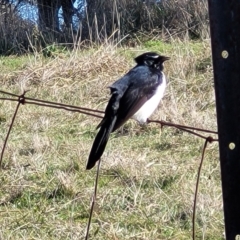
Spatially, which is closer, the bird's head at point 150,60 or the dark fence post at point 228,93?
the dark fence post at point 228,93

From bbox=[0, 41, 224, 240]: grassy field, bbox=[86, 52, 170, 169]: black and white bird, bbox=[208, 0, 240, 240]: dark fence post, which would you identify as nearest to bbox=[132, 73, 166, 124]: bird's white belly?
bbox=[86, 52, 170, 169]: black and white bird

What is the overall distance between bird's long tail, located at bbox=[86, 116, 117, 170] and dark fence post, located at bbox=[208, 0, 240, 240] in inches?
46.9

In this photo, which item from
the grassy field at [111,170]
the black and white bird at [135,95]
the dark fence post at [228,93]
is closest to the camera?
the dark fence post at [228,93]

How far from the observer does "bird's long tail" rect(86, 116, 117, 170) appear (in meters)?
3.05

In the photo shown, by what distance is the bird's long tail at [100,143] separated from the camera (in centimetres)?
305

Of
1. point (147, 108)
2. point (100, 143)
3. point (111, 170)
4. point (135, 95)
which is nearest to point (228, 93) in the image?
point (100, 143)

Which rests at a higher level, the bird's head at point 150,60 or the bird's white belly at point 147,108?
the bird's head at point 150,60

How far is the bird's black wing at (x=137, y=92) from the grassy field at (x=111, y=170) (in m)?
0.59

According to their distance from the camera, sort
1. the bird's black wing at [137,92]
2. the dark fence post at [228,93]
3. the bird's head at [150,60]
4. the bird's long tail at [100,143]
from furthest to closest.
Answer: the bird's head at [150,60], the bird's black wing at [137,92], the bird's long tail at [100,143], the dark fence post at [228,93]

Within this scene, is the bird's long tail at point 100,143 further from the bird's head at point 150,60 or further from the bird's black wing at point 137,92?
the bird's head at point 150,60

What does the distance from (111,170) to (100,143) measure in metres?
1.77

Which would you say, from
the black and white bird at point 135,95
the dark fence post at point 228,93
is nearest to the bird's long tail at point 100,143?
the black and white bird at point 135,95

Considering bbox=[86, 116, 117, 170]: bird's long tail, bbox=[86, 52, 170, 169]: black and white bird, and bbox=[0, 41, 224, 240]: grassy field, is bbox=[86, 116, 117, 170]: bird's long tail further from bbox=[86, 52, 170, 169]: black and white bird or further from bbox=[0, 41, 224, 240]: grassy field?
bbox=[0, 41, 224, 240]: grassy field

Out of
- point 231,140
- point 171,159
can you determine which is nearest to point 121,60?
point 171,159
